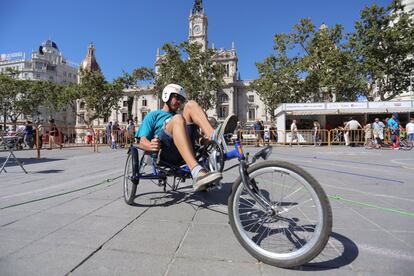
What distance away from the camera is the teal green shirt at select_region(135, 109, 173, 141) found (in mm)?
3244

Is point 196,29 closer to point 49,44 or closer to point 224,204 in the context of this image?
point 49,44

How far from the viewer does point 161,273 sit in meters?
1.72

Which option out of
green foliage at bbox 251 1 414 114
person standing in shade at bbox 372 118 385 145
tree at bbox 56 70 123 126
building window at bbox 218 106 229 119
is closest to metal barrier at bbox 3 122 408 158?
person standing in shade at bbox 372 118 385 145

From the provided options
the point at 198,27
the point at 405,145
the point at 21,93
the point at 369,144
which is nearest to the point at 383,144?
the point at 369,144

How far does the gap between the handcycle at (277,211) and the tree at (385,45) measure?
2805 cm

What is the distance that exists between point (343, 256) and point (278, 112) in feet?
76.4

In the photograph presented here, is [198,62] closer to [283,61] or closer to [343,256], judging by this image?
[283,61]

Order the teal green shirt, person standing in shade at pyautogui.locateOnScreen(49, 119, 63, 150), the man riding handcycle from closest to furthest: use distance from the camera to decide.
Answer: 1. the man riding handcycle
2. the teal green shirt
3. person standing in shade at pyautogui.locateOnScreen(49, 119, 63, 150)

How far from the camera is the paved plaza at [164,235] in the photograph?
179cm

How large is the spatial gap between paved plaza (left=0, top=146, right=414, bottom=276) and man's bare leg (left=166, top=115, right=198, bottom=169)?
597 mm

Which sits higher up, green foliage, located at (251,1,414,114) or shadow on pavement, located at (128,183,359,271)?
green foliage, located at (251,1,414,114)

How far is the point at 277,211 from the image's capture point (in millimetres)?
2010

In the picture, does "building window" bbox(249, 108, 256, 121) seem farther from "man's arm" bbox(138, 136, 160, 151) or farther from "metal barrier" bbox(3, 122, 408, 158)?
"man's arm" bbox(138, 136, 160, 151)

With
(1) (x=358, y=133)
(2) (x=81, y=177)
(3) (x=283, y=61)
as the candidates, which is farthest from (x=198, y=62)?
(2) (x=81, y=177)
